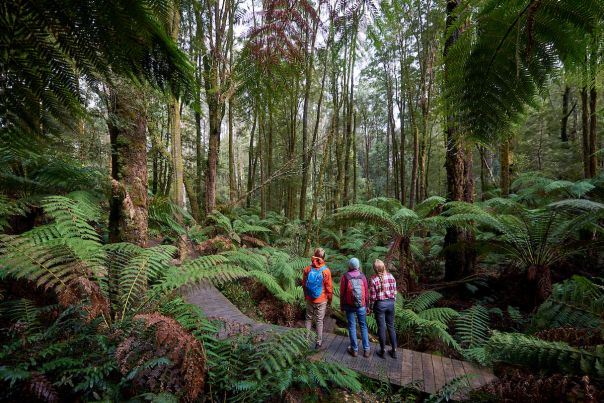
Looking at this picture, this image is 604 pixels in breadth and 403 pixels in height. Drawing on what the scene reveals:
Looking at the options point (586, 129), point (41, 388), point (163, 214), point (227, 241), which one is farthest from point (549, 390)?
point (586, 129)

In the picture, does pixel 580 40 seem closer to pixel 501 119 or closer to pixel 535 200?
pixel 501 119

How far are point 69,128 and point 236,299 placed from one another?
519 cm

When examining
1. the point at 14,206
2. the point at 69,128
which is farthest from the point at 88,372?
the point at 14,206

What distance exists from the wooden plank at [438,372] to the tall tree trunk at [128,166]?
397 cm

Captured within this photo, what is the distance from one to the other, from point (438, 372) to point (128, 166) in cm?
459

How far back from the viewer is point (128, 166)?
350 cm

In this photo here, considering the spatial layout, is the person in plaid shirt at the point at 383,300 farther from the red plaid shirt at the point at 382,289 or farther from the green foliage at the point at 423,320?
the green foliage at the point at 423,320

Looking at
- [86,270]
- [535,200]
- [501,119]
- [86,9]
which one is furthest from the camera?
[535,200]

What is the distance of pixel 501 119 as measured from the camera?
1563mm

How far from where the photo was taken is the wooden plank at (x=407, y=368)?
3078mm

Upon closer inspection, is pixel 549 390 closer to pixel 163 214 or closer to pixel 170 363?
pixel 170 363

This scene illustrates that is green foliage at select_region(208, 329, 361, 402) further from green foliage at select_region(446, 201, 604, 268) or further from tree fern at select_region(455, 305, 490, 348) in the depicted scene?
green foliage at select_region(446, 201, 604, 268)

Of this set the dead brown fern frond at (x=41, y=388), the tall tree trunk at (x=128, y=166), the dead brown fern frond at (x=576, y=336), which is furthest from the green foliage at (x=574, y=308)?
the tall tree trunk at (x=128, y=166)

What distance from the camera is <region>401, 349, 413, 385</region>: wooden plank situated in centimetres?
308
